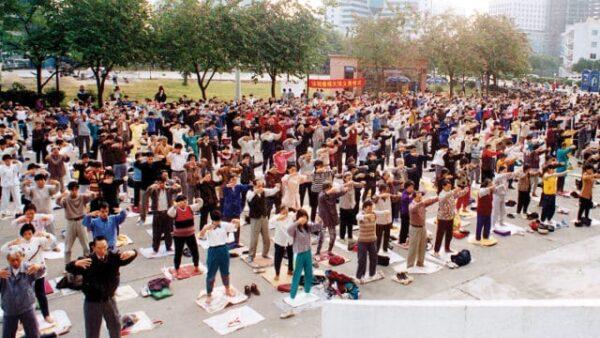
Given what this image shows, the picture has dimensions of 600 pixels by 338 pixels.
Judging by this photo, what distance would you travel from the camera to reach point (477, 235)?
11.8 metres

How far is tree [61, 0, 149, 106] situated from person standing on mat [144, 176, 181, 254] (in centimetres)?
1951

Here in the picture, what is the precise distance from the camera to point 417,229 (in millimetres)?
10117

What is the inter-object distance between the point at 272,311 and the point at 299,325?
2.00ft

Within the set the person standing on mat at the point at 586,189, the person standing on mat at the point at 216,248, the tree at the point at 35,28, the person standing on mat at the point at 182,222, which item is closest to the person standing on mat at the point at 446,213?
the person standing on mat at the point at 586,189

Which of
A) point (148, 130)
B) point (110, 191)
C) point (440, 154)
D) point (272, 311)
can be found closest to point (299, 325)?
point (272, 311)

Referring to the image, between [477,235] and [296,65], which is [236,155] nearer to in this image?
[477,235]

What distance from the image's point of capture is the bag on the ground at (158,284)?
29.8ft

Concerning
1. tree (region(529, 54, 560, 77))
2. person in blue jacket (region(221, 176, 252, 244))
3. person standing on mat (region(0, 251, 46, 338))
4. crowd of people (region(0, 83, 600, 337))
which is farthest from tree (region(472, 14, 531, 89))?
tree (region(529, 54, 560, 77))

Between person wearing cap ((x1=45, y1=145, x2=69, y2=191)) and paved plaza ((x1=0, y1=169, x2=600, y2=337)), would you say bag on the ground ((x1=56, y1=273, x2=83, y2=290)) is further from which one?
person wearing cap ((x1=45, y1=145, x2=69, y2=191))

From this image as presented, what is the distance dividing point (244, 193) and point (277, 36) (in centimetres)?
2058

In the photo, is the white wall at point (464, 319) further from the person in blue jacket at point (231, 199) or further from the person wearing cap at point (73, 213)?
the person wearing cap at point (73, 213)

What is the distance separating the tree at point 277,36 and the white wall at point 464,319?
2625 cm

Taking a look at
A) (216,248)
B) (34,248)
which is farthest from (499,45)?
(34,248)

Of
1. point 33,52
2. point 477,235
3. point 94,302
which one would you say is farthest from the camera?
Result: point 33,52
